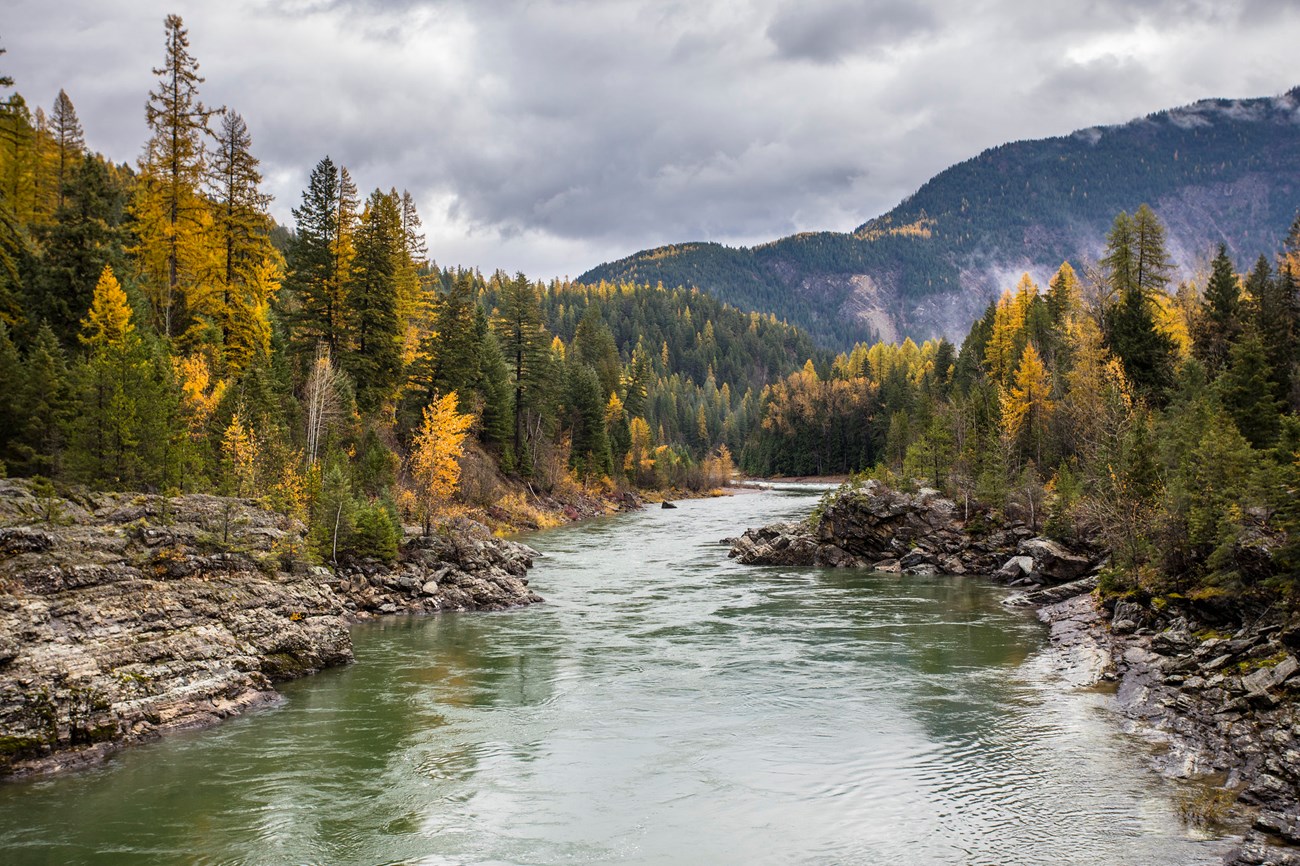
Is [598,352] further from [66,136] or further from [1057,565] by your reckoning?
[1057,565]

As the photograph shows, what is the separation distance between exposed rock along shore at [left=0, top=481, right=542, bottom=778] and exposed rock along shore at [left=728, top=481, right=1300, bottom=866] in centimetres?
2042

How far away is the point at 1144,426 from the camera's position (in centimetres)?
3164

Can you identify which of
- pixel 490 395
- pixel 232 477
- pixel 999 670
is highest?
pixel 490 395

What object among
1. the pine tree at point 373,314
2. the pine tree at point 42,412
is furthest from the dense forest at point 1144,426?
the pine tree at point 42,412

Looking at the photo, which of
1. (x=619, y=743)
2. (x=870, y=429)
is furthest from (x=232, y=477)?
(x=870, y=429)

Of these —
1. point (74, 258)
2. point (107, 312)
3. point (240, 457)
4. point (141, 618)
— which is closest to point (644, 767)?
→ point (141, 618)

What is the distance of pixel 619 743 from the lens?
18.1 meters

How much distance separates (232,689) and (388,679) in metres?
4.22

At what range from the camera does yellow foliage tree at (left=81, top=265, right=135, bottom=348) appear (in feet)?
111

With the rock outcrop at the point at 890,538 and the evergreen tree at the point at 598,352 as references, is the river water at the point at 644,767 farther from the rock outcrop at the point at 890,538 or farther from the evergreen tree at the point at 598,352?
the evergreen tree at the point at 598,352

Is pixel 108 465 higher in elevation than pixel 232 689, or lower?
higher

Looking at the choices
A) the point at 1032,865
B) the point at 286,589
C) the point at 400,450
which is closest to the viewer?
the point at 1032,865

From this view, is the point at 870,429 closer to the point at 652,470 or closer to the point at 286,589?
the point at 652,470

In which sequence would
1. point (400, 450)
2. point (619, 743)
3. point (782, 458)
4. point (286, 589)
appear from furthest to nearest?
point (782, 458) → point (400, 450) → point (286, 589) → point (619, 743)
